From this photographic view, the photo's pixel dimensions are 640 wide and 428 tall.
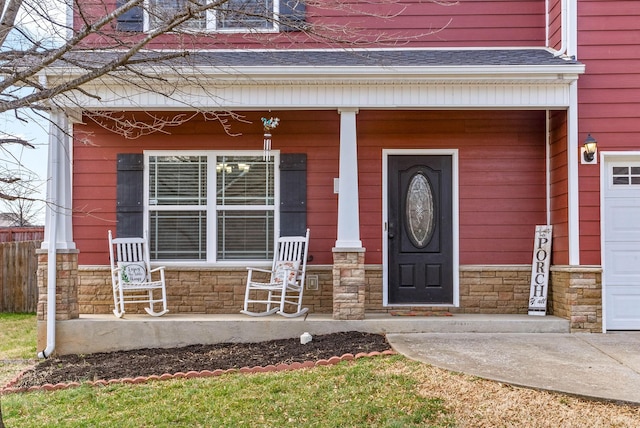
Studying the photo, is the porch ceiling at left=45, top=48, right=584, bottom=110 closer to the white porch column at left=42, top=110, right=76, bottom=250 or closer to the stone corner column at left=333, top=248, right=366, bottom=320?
the white porch column at left=42, top=110, right=76, bottom=250

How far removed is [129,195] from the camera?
6871mm

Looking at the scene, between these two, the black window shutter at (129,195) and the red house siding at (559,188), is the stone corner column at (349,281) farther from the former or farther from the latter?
the black window shutter at (129,195)

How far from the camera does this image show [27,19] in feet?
12.3

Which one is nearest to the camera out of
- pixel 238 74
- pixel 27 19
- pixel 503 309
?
pixel 27 19

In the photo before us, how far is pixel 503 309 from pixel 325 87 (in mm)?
3223

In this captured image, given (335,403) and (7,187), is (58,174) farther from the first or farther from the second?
(335,403)

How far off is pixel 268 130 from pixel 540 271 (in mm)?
3461

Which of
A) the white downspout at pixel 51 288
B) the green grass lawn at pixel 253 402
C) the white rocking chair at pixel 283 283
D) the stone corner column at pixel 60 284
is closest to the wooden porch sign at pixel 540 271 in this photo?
the green grass lawn at pixel 253 402

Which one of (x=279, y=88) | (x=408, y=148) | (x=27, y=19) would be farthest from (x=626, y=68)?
(x=27, y=19)

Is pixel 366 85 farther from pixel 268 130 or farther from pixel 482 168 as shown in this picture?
pixel 482 168

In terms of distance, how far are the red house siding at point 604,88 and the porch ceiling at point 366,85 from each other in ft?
1.01

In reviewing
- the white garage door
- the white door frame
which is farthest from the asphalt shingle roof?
the white garage door

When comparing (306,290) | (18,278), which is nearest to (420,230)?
(306,290)

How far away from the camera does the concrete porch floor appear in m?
6.00
